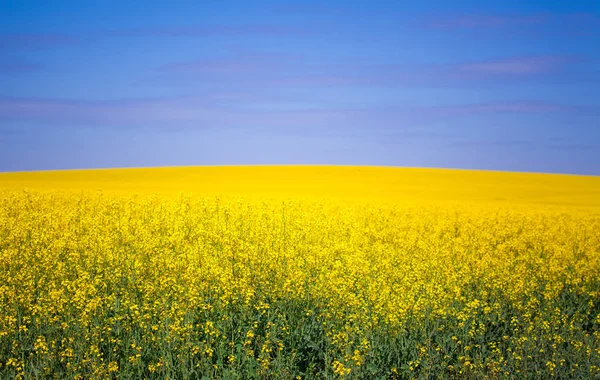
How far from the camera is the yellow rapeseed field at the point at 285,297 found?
23.6ft

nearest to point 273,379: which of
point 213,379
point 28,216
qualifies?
point 213,379

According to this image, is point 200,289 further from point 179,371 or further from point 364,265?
point 364,265

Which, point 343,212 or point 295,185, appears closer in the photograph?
point 343,212

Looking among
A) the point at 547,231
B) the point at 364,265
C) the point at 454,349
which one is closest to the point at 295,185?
the point at 547,231

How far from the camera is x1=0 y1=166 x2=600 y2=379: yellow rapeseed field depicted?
23.6ft

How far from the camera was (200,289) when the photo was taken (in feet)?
28.5

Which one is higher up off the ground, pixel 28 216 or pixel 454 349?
pixel 28 216

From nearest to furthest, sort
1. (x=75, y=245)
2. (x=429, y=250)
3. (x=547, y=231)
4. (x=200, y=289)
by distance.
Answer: (x=200, y=289)
(x=75, y=245)
(x=429, y=250)
(x=547, y=231)

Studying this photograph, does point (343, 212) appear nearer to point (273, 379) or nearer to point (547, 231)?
point (547, 231)

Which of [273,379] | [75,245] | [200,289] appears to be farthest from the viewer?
[75,245]

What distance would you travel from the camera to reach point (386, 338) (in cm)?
778

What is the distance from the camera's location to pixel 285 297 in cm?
852

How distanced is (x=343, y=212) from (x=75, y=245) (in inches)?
404

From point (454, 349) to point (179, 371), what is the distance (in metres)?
3.89
